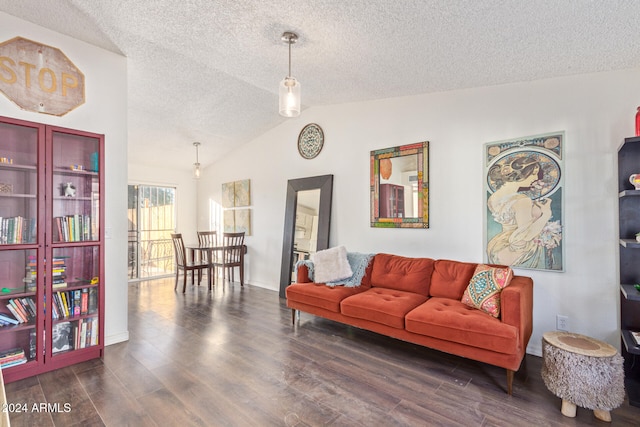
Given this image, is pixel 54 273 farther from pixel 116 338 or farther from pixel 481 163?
pixel 481 163

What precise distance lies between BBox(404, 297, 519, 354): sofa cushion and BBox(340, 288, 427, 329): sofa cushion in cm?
10

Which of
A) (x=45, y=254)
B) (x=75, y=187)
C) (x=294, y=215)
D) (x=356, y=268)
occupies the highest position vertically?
(x=75, y=187)

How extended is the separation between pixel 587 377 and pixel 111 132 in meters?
4.16

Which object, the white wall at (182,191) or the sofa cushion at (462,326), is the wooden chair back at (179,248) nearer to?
the white wall at (182,191)

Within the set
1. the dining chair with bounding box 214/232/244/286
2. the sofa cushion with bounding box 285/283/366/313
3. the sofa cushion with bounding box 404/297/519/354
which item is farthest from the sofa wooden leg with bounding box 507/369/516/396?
the dining chair with bounding box 214/232/244/286

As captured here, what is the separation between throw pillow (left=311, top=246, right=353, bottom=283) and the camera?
354cm

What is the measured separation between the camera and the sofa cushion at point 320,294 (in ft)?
10.3

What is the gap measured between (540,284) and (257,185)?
428 centimetres

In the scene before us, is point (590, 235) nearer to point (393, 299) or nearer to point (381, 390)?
point (393, 299)

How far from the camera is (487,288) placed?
8.38ft

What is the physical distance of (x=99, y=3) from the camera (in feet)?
7.63

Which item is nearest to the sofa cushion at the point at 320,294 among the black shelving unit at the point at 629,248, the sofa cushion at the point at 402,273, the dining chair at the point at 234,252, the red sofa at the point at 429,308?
the red sofa at the point at 429,308

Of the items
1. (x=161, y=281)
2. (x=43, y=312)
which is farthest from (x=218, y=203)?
(x=43, y=312)

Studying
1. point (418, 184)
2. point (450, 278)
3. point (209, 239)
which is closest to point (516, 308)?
point (450, 278)
